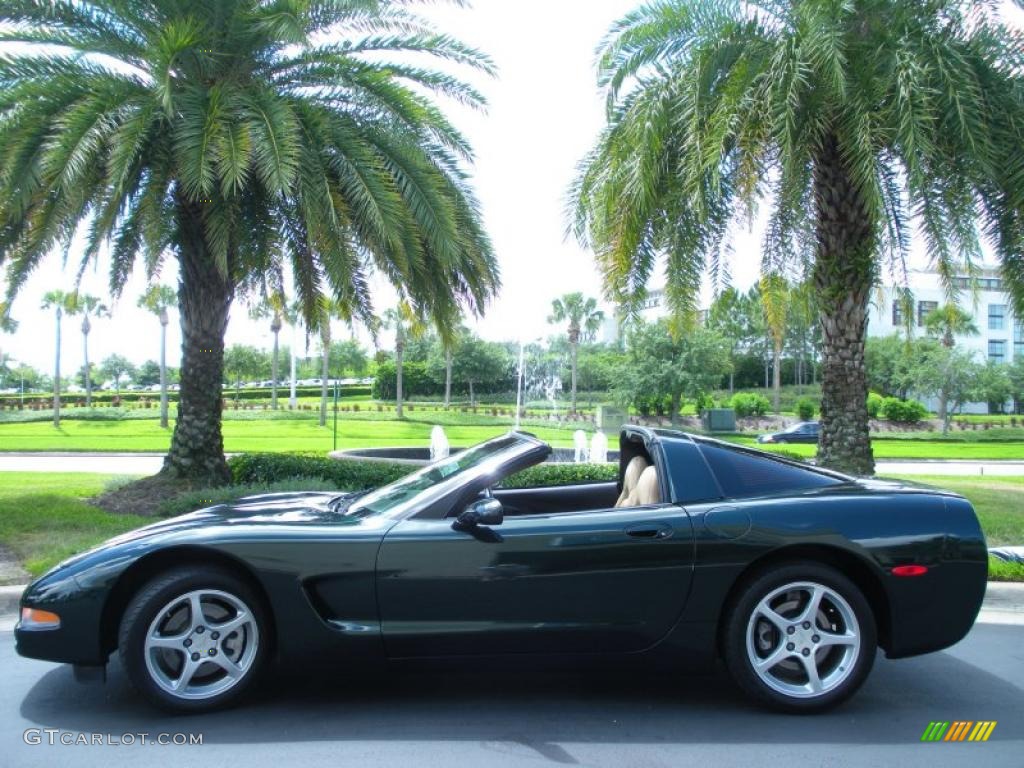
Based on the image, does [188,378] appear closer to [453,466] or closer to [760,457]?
[453,466]

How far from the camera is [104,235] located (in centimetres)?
1004

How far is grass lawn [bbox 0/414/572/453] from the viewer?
2974 cm

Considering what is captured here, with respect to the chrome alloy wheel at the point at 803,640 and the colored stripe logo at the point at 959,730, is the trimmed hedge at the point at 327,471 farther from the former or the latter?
the colored stripe logo at the point at 959,730

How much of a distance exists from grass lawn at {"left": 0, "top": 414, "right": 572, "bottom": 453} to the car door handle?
22984mm

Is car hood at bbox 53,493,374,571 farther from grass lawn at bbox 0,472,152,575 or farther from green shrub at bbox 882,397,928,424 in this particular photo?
green shrub at bbox 882,397,928,424

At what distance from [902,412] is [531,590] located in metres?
51.3

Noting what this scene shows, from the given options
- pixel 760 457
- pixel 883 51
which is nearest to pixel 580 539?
pixel 760 457

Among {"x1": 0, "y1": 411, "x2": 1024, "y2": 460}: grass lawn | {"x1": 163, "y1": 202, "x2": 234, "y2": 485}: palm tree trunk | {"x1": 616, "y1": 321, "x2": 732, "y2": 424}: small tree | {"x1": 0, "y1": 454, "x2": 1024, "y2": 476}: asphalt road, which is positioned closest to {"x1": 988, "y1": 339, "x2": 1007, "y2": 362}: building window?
{"x1": 0, "y1": 411, "x2": 1024, "y2": 460}: grass lawn

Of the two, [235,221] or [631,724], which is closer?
[631,724]

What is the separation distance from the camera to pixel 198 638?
396cm

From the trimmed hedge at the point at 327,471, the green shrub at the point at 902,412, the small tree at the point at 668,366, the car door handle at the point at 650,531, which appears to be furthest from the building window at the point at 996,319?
the car door handle at the point at 650,531

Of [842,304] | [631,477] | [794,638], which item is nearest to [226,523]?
[631,477]

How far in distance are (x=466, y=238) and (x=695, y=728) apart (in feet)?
28.9

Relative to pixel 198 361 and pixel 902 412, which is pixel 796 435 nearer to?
pixel 902 412
